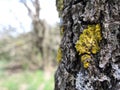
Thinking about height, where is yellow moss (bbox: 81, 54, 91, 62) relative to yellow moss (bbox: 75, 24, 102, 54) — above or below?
below

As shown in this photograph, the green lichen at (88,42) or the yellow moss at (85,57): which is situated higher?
the green lichen at (88,42)

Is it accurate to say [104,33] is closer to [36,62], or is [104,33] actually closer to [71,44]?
[71,44]

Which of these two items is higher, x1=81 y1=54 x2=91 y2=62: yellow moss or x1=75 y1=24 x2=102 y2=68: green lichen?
x1=75 y1=24 x2=102 y2=68: green lichen

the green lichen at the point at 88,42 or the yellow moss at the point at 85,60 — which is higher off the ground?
the green lichen at the point at 88,42

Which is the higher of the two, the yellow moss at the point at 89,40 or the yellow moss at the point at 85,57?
the yellow moss at the point at 89,40

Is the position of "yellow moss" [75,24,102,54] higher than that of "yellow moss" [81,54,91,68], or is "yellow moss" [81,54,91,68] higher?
"yellow moss" [75,24,102,54]
